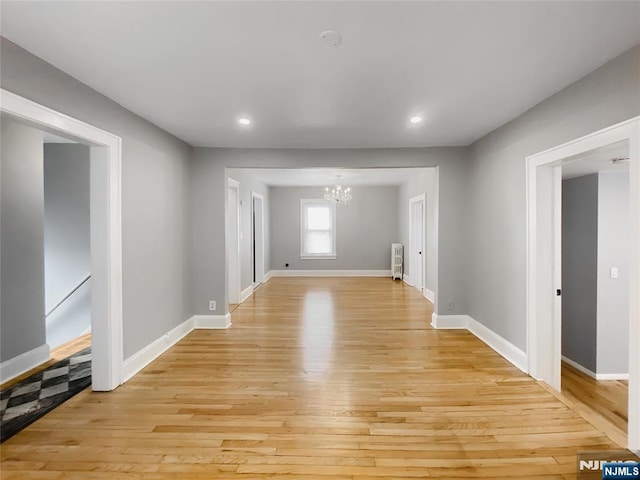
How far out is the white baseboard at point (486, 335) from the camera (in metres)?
3.11

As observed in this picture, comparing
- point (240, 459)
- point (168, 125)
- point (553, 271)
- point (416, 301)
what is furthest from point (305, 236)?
point (240, 459)

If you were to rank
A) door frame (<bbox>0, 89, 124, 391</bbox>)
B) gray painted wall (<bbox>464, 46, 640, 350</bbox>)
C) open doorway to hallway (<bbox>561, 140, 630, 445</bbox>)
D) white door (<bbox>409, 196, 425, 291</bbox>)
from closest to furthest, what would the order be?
gray painted wall (<bbox>464, 46, 640, 350</bbox>) → door frame (<bbox>0, 89, 124, 391</bbox>) → open doorway to hallway (<bbox>561, 140, 630, 445</bbox>) → white door (<bbox>409, 196, 425, 291</bbox>)

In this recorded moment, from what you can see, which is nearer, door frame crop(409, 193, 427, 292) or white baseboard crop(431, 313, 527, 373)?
white baseboard crop(431, 313, 527, 373)

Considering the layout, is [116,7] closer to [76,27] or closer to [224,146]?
[76,27]

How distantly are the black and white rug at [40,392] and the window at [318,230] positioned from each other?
20.2 feet

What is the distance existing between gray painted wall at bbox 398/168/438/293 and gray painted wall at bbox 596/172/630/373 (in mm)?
2039

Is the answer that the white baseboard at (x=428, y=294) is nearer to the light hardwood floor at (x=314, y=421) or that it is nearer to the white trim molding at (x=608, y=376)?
the light hardwood floor at (x=314, y=421)

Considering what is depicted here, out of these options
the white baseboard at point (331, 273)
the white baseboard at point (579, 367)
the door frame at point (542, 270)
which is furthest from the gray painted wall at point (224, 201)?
the white baseboard at point (331, 273)

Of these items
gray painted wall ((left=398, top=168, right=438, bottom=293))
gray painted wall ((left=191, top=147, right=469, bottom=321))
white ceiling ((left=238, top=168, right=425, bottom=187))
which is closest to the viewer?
gray painted wall ((left=191, top=147, right=469, bottom=321))

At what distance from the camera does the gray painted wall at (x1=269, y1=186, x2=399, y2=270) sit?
8.89 m

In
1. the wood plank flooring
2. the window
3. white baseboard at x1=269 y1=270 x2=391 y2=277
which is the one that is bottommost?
the wood plank flooring

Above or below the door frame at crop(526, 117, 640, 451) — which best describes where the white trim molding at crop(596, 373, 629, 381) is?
below

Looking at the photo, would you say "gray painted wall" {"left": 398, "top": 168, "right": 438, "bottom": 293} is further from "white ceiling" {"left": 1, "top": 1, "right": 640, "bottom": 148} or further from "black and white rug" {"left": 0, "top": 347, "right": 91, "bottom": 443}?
"black and white rug" {"left": 0, "top": 347, "right": 91, "bottom": 443}

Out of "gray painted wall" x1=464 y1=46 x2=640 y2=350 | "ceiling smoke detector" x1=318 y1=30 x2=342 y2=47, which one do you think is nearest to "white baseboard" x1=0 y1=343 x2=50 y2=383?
"ceiling smoke detector" x1=318 y1=30 x2=342 y2=47
